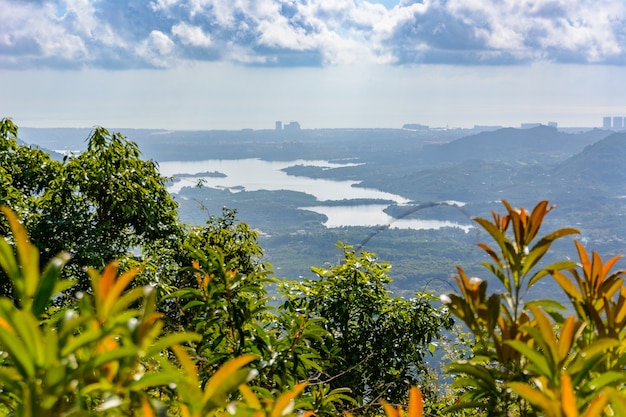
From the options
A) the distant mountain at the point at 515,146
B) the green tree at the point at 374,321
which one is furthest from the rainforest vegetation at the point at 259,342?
the distant mountain at the point at 515,146

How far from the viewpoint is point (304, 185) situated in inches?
4441

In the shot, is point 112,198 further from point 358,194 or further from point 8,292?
point 358,194

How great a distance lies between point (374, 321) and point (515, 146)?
451 feet

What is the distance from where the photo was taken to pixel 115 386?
31.2 inches

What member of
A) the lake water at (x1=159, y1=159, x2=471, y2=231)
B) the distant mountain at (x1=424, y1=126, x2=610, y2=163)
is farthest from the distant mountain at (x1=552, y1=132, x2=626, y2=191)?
the lake water at (x1=159, y1=159, x2=471, y2=231)

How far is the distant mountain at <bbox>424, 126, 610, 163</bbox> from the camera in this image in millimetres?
130125

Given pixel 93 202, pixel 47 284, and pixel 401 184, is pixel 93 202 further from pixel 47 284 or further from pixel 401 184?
pixel 401 184

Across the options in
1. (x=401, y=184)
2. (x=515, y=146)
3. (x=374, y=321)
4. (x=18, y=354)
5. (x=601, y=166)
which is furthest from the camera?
(x=515, y=146)

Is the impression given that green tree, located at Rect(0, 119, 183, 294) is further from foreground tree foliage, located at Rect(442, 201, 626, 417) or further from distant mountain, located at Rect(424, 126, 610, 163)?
distant mountain, located at Rect(424, 126, 610, 163)

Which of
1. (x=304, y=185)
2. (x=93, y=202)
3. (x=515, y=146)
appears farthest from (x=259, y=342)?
(x=515, y=146)

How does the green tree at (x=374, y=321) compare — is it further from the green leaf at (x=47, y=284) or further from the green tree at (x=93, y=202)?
the green leaf at (x=47, y=284)

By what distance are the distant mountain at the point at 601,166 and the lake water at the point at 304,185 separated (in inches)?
1347

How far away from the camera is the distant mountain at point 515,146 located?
13012 centimetres

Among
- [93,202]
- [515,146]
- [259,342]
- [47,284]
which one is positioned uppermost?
[47,284]
